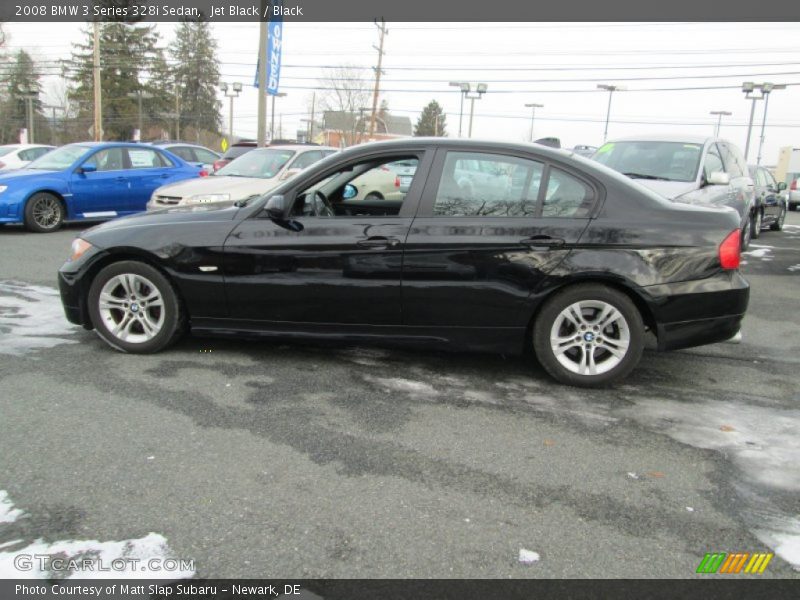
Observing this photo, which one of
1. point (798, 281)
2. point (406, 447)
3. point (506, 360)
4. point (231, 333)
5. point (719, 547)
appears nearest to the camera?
point (719, 547)

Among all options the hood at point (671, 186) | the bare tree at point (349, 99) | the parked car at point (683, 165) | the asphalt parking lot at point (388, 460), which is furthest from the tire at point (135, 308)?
the bare tree at point (349, 99)

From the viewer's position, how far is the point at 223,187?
9781 millimetres

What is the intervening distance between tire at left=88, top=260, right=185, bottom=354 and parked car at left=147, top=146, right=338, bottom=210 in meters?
4.36

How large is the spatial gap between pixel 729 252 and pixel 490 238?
62.1 inches

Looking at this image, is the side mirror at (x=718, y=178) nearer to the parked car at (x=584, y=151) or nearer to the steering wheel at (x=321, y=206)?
the parked car at (x=584, y=151)

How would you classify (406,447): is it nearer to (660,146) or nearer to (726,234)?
(726,234)

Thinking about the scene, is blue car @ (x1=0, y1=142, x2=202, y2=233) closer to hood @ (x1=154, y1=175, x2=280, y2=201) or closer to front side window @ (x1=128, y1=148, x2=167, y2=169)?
front side window @ (x1=128, y1=148, x2=167, y2=169)

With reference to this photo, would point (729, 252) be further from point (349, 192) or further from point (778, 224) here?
point (778, 224)

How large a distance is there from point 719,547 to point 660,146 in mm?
7473

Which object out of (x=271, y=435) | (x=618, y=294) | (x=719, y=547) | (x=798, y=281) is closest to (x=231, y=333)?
(x=271, y=435)

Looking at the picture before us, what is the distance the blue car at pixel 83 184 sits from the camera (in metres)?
10.6

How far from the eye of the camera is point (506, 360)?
4.93 meters

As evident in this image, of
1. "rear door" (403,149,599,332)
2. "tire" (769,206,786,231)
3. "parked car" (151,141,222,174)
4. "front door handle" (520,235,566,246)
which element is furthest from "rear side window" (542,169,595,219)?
"tire" (769,206,786,231)

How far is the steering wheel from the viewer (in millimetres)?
4594
